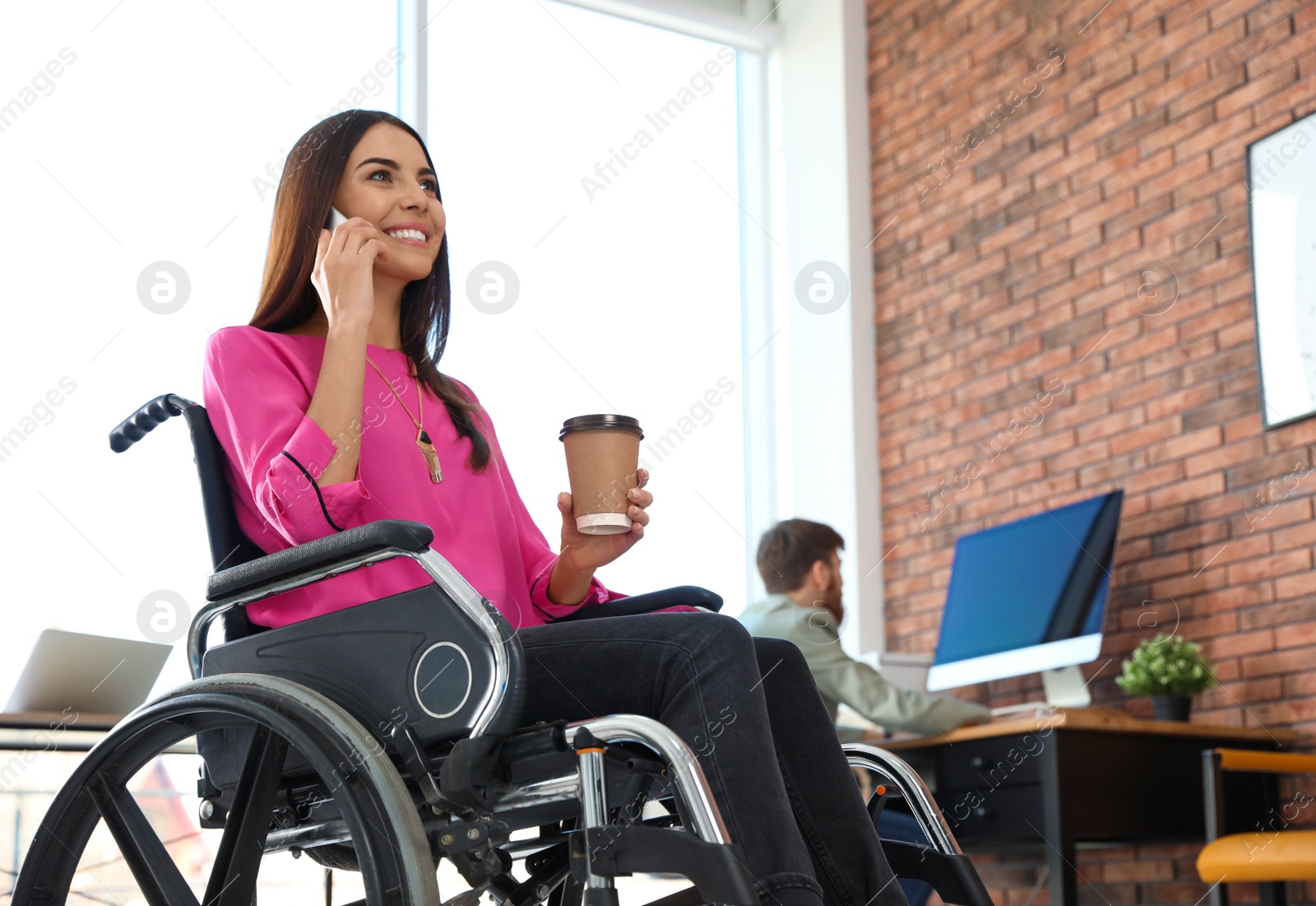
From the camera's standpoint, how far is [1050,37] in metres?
4.18

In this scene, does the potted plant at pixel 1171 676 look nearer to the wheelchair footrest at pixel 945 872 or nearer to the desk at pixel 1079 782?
the desk at pixel 1079 782

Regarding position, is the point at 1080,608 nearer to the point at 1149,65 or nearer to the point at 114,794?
the point at 1149,65

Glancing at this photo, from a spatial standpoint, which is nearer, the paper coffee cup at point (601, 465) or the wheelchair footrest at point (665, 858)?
the wheelchair footrest at point (665, 858)

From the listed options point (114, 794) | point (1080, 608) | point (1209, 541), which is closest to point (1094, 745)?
point (1080, 608)

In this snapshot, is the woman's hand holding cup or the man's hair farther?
the man's hair

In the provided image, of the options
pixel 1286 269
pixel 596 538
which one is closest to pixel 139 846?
pixel 596 538

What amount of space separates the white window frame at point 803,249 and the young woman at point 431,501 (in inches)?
112

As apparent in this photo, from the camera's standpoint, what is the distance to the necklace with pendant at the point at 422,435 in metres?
1.63

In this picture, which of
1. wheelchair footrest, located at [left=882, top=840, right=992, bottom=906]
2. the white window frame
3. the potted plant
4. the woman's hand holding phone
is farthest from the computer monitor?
Result: the woman's hand holding phone

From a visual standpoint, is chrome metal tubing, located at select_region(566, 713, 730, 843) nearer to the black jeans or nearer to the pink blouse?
the black jeans

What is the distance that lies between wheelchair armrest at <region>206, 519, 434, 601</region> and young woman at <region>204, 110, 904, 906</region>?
0.20ft

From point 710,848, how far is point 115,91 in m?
3.72

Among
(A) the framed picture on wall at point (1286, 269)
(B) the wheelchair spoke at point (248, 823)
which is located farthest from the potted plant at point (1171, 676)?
(B) the wheelchair spoke at point (248, 823)

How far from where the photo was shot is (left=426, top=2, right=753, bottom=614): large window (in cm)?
458
